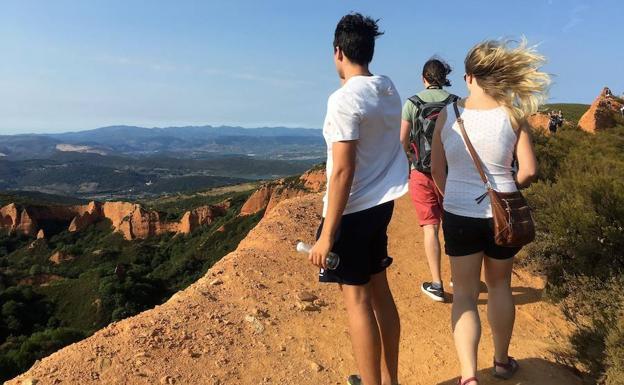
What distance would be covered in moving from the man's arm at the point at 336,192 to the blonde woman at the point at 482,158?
0.73 meters

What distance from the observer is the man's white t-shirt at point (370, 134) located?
2275mm

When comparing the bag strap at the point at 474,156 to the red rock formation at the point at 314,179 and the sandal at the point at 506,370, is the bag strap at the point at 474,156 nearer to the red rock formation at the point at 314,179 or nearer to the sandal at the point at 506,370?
the sandal at the point at 506,370

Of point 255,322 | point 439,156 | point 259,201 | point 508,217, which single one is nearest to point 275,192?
point 259,201

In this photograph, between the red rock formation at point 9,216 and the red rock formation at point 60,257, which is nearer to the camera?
the red rock formation at point 60,257

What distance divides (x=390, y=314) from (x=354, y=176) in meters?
0.86

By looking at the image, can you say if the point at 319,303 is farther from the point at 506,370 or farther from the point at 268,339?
the point at 506,370

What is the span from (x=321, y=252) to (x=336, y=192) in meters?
0.30

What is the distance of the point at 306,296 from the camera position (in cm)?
456

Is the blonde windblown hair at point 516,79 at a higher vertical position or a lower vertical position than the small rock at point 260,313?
higher

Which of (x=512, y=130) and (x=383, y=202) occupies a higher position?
(x=512, y=130)

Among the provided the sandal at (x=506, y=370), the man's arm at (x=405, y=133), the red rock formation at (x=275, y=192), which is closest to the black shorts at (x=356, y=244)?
the sandal at (x=506, y=370)

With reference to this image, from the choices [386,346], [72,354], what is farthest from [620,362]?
[72,354]

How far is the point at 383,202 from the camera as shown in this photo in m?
2.46

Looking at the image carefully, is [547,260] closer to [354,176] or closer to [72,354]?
→ [354,176]
